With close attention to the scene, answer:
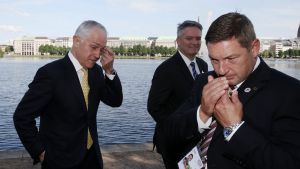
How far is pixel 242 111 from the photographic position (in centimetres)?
243

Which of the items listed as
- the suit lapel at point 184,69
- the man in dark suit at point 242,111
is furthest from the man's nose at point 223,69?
the suit lapel at point 184,69

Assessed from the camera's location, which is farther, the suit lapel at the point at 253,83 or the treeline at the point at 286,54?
the treeline at the point at 286,54

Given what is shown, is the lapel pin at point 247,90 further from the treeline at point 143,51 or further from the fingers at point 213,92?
the treeline at point 143,51

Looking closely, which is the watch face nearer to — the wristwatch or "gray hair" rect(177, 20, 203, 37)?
the wristwatch

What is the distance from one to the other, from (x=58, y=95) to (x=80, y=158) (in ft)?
2.33

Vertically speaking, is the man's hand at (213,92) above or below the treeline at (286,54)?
above

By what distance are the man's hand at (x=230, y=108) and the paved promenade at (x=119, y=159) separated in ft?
16.8

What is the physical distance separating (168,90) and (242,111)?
Result: 9.44 feet

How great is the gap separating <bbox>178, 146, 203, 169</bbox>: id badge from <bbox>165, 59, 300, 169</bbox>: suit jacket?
0.10 meters

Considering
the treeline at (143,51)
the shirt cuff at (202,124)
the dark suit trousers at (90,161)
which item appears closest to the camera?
the shirt cuff at (202,124)

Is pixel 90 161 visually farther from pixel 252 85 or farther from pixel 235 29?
pixel 235 29

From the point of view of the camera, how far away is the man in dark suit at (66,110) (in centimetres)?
435

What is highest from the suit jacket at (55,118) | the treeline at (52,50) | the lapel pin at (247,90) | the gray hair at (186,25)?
the gray hair at (186,25)

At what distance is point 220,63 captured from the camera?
2.64 m
